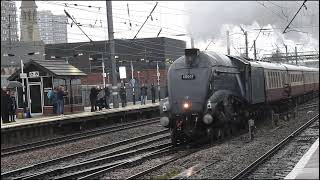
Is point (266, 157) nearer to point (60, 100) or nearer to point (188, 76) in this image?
point (188, 76)

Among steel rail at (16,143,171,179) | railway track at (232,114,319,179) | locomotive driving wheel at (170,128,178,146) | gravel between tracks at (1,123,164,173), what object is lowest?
gravel between tracks at (1,123,164,173)

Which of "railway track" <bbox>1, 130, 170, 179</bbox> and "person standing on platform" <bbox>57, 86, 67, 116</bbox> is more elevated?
"person standing on platform" <bbox>57, 86, 67, 116</bbox>

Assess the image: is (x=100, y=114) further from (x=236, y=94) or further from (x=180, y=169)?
(x=180, y=169)

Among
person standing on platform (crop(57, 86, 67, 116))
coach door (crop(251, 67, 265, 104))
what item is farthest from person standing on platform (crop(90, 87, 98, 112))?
coach door (crop(251, 67, 265, 104))

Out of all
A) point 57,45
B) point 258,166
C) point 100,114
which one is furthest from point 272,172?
point 57,45

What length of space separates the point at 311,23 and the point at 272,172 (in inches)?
685

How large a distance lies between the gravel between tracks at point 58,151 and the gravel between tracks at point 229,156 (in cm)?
492

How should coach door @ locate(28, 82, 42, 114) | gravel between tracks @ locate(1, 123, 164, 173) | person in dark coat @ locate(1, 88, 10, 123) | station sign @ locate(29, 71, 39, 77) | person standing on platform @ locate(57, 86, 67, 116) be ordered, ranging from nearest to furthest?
gravel between tracks @ locate(1, 123, 164, 173), person in dark coat @ locate(1, 88, 10, 123), person standing on platform @ locate(57, 86, 67, 116), station sign @ locate(29, 71, 39, 77), coach door @ locate(28, 82, 42, 114)

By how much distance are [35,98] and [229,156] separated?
52.1 ft

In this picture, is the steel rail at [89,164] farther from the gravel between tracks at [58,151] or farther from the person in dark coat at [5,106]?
the person in dark coat at [5,106]

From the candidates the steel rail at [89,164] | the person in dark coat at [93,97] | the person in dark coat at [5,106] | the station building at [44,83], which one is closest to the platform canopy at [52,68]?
the station building at [44,83]

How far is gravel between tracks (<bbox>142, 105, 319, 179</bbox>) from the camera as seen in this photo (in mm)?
11156

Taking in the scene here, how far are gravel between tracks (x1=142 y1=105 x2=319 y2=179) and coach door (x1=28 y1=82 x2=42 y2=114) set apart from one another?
12.6 meters

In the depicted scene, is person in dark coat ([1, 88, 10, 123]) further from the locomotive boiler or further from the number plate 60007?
the number plate 60007
